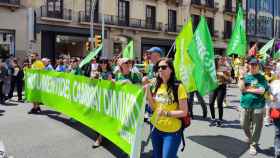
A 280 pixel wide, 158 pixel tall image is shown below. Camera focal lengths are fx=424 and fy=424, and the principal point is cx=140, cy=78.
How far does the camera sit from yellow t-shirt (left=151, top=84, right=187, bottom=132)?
471 cm

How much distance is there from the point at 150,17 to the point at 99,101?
28.4 m

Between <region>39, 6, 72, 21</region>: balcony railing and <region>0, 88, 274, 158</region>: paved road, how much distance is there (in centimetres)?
1703

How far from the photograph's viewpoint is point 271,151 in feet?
24.4

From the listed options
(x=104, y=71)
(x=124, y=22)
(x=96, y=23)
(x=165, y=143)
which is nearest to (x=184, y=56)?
(x=104, y=71)

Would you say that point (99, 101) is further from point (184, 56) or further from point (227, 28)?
point (227, 28)

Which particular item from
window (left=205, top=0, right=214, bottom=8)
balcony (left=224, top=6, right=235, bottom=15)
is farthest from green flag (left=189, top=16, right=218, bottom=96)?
balcony (left=224, top=6, right=235, bottom=15)

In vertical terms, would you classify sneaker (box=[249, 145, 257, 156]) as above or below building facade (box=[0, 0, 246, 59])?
below

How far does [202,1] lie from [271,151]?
3530cm

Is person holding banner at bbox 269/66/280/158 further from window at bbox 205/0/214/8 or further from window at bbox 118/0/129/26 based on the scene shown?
window at bbox 205/0/214/8

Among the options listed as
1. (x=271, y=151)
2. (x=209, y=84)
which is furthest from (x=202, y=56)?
(x=271, y=151)

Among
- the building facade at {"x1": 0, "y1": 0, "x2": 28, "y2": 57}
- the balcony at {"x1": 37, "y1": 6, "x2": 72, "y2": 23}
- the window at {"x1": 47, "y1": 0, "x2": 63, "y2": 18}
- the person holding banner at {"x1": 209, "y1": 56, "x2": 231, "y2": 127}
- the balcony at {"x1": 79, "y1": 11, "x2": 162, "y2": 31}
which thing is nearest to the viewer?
the person holding banner at {"x1": 209, "y1": 56, "x2": 231, "y2": 127}

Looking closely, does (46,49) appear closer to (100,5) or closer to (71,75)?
(100,5)

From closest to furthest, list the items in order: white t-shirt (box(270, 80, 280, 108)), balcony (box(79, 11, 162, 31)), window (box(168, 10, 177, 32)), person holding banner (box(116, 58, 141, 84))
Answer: white t-shirt (box(270, 80, 280, 108))
person holding banner (box(116, 58, 141, 84))
balcony (box(79, 11, 162, 31))
window (box(168, 10, 177, 32))

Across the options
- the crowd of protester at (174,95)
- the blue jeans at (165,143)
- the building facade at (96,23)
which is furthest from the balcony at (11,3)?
the blue jeans at (165,143)
